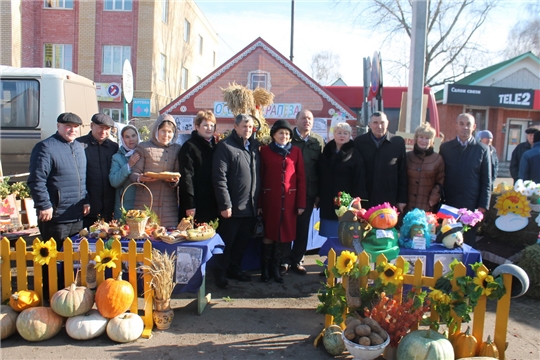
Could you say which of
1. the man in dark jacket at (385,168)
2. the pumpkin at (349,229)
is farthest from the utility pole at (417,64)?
the pumpkin at (349,229)

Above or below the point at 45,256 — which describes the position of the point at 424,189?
above

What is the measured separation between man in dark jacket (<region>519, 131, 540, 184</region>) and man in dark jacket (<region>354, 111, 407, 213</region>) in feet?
9.10

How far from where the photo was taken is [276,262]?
16.3 feet

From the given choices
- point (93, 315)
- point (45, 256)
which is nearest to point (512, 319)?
point (93, 315)

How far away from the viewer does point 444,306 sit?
304 cm

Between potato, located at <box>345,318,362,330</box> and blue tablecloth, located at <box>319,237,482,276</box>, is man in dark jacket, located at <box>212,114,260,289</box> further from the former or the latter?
potato, located at <box>345,318,362,330</box>

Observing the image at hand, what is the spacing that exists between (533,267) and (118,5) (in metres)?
24.6

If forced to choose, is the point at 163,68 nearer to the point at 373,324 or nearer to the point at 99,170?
the point at 99,170

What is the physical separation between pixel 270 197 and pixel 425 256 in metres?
1.78

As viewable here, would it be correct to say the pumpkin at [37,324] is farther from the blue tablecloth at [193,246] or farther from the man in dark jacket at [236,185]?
the man in dark jacket at [236,185]

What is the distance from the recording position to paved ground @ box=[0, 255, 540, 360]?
3.27m

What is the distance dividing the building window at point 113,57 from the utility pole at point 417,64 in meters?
20.5

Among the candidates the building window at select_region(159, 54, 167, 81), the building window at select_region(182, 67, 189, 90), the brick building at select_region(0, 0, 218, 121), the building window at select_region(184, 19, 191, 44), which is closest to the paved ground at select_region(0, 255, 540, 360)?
the brick building at select_region(0, 0, 218, 121)

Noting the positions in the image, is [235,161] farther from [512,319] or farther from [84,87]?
[84,87]
